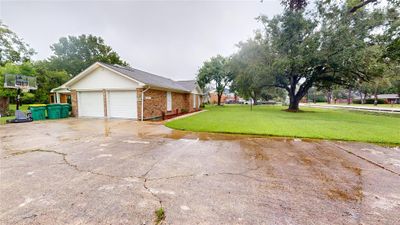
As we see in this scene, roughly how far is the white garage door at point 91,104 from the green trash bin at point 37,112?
83.8 inches

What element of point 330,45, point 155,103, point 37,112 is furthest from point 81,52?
point 330,45

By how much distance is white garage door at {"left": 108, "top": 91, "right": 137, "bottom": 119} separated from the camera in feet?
37.9

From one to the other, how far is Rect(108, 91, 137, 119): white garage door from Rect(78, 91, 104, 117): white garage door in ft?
2.77

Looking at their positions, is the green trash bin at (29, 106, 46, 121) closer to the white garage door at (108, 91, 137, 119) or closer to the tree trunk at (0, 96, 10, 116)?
the white garage door at (108, 91, 137, 119)

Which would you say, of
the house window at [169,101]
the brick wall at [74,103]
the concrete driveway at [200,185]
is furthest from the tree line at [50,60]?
the concrete driveway at [200,185]

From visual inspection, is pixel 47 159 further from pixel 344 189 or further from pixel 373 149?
pixel 373 149

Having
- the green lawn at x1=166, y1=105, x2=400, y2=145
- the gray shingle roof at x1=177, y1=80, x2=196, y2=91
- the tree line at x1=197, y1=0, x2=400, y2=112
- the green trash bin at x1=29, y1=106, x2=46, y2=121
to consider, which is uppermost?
the tree line at x1=197, y1=0, x2=400, y2=112

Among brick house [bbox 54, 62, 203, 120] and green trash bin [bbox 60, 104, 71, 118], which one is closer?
brick house [bbox 54, 62, 203, 120]

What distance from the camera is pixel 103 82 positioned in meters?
12.1

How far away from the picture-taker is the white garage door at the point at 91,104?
12.5 metres

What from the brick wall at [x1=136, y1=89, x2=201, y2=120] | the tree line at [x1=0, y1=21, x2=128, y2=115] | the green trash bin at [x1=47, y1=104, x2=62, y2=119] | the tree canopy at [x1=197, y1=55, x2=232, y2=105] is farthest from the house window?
the tree canopy at [x1=197, y1=55, x2=232, y2=105]


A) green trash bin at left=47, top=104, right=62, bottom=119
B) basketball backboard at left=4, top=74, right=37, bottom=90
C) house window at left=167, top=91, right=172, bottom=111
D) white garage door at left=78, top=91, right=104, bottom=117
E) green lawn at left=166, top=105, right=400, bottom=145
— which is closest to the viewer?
green lawn at left=166, top=105, right=400, bottom=145

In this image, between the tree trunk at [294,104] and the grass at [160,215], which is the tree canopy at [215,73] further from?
the grass at [160,215]

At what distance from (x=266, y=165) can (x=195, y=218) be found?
7.65 ft
